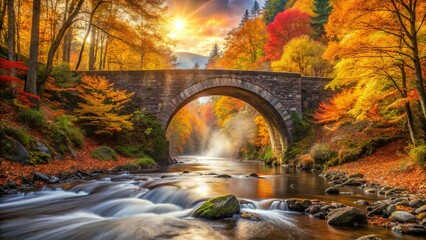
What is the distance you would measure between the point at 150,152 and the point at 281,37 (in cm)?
2328

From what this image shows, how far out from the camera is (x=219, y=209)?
5.82 m

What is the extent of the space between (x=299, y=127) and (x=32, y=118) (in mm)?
15936

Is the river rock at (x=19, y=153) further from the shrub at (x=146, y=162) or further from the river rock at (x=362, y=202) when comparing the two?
the river rock at (x=362, y=202)

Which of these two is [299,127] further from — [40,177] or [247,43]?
[247,43]

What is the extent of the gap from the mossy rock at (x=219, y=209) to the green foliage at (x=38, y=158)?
249 inches

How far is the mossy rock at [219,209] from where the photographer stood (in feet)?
19.0

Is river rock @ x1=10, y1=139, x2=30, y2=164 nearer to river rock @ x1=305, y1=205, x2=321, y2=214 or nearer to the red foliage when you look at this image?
river rock @ x1=305, y1=205, x2=321, y2=214

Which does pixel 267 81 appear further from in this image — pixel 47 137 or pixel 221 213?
pixel 221 213

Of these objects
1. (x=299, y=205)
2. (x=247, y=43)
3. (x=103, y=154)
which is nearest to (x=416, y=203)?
(x=299, y=205)

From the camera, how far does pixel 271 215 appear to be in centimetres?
621

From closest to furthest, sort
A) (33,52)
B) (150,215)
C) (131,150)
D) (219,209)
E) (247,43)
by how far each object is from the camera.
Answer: (219,209) < (150,215) < (33,52) < (131,150) < (247,43)

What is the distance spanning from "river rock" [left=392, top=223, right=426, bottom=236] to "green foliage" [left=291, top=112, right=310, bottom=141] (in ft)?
49.6

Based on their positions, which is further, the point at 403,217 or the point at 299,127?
the point at 299,127

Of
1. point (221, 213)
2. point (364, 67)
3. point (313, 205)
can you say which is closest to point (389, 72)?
point (364, 67)
